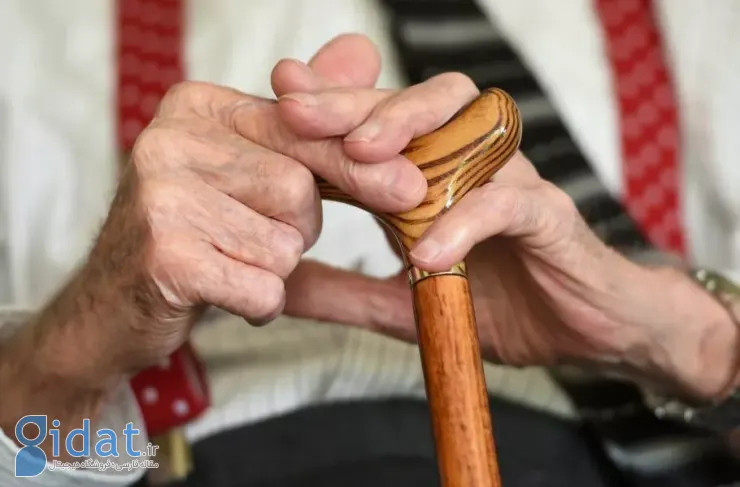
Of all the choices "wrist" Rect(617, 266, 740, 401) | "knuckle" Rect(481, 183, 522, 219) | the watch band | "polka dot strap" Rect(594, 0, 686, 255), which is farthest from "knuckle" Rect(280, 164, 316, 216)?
"polka dot strap" Rect(594, 0, 686, 255)

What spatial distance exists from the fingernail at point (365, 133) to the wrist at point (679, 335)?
1.00ft

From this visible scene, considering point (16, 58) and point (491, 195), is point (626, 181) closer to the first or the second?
point (491, 195)

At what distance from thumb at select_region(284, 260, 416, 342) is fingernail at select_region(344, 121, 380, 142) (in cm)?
22

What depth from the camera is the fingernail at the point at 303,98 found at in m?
0.54

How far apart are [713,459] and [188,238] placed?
0.57 m

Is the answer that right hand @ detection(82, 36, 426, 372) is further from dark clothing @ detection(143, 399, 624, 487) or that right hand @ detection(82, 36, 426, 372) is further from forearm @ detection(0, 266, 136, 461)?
dark clothing @ detection(143, 399, 624, 487)

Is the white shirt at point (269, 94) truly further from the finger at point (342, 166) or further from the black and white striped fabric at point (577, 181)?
the finger at point (342, 166)

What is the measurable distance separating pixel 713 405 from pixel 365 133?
472mm

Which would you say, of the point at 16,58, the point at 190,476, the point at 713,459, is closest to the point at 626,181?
the point at 713,459

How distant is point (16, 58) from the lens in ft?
2.99

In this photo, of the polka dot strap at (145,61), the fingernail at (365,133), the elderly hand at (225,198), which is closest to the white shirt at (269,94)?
the polka dot strap at (145,61)

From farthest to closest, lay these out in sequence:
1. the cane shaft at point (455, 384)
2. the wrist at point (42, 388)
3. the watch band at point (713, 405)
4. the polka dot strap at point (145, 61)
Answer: the polka dot strap at point (145, 61) < the watch band at point (713, 405) < the wrist at point (42, 388) < the cane shaft at point (455, 384)

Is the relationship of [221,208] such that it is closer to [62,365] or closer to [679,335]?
[62,365]

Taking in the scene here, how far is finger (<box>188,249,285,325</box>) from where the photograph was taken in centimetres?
55
